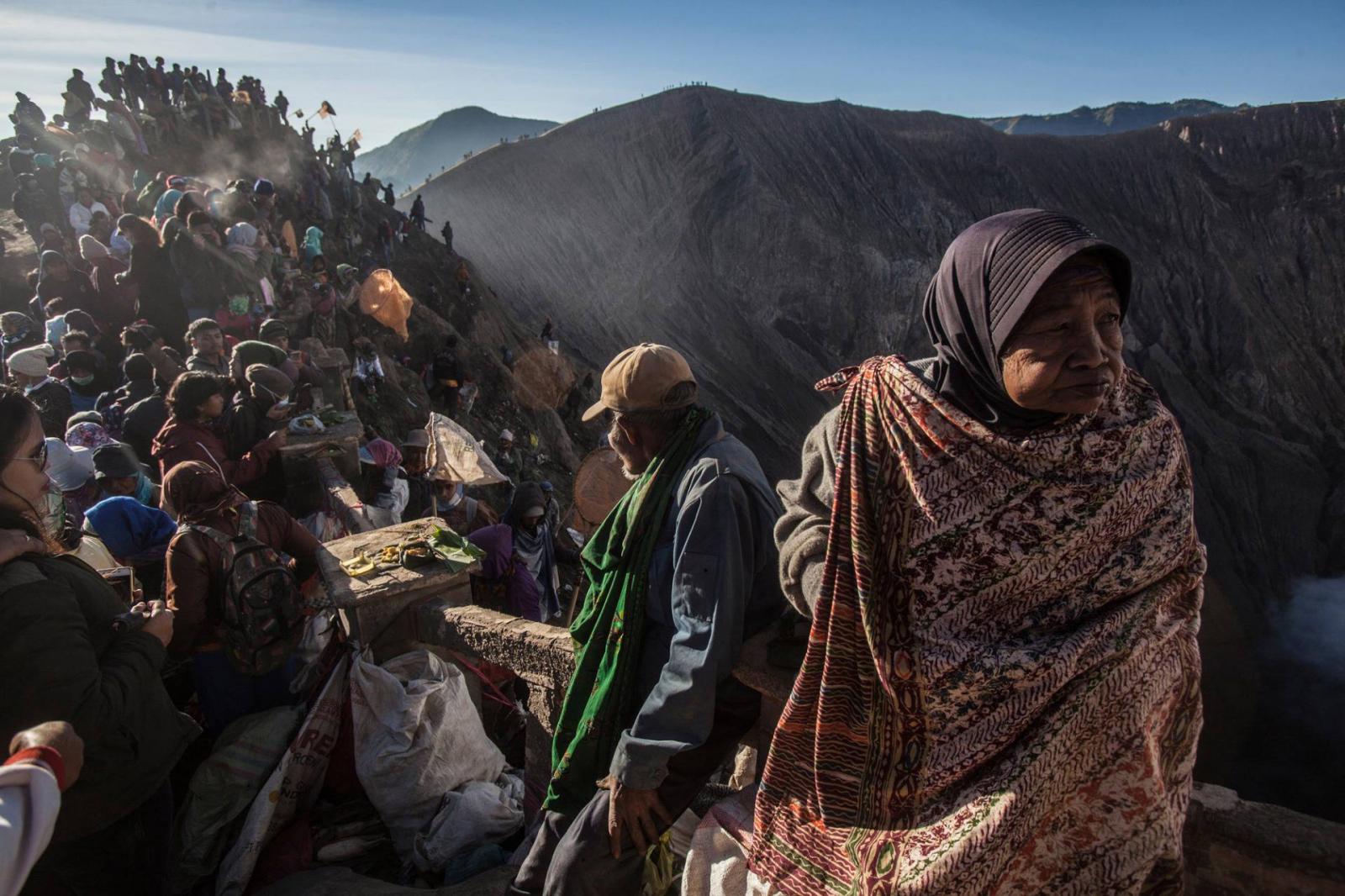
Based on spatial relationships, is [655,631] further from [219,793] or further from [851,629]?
[219,793]

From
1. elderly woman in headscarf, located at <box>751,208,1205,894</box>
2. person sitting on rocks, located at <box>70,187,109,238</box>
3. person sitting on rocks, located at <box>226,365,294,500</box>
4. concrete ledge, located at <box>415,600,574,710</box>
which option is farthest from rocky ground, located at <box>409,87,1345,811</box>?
elderly woman in headscarf, located at <box>751,208,1205,894</box>

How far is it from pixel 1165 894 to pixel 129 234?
364 inches

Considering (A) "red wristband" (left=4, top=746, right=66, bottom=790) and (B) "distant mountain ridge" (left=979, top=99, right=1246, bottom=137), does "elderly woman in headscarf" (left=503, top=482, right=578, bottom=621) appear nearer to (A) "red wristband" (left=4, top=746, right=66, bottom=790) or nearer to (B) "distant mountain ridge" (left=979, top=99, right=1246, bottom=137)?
(A) "red wristband" (left=4, top=746, right=66, bottom=790)

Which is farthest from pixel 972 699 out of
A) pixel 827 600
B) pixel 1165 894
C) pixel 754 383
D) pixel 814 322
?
pixel 814 322

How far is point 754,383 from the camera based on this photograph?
97.9ft

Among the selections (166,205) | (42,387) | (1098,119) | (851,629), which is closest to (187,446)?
(42,387)

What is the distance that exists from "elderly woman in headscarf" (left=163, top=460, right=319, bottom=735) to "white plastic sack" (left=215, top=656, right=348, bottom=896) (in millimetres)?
301

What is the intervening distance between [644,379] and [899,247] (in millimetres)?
36500

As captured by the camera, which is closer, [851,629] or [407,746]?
[851,629]

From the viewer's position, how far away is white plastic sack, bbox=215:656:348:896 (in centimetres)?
254

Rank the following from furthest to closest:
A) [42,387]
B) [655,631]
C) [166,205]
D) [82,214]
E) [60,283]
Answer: [82,214] < [166,205] < [60,283] < [42,387] < [655,631]

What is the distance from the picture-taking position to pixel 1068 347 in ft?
3.99

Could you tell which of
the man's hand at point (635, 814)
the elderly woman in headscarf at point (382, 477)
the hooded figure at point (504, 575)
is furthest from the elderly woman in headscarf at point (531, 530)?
the man's hand at point (635, 814)

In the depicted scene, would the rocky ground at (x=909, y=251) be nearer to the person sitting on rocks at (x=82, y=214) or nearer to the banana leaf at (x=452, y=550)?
the person sitting on rocks at (x=82, y=214)
